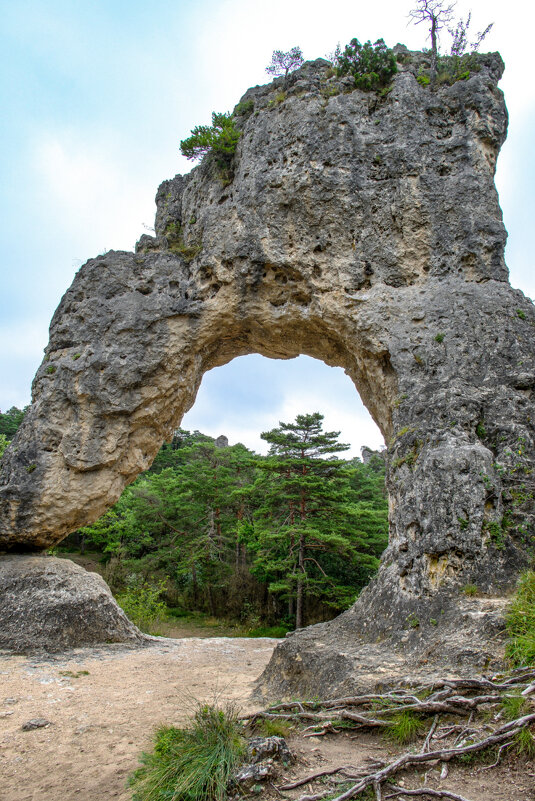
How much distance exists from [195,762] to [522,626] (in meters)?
3.29

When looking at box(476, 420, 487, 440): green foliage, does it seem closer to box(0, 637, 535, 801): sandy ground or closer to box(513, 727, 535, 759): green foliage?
box(0, 637, 535, 801): sandy ground

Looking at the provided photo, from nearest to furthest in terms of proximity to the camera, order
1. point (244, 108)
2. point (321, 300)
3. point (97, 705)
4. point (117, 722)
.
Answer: point (117, 722) → point (97, 705) → point (321, 300) → point (244, 108)

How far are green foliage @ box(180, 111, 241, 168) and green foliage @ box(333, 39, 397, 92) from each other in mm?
2912

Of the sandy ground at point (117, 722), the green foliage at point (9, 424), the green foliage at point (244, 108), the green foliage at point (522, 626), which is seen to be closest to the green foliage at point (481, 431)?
the green foliage at point (522, 626)

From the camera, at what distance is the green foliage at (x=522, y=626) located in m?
4.16

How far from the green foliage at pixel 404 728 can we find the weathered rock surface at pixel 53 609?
23.9 feet

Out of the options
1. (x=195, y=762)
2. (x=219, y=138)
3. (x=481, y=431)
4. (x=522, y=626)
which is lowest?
(x=195, y=762)

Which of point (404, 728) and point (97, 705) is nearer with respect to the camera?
point (404, 728)

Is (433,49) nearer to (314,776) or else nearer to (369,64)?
(369,64)

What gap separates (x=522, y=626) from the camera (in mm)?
4676

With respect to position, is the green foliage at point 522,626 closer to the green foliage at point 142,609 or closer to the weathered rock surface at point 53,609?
the weathered rock surface at point 53,609

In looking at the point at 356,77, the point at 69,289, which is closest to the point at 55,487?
the point at 69,289

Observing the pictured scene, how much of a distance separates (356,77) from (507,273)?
5.86 meters

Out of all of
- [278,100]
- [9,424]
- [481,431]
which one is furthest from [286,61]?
[9,424]
